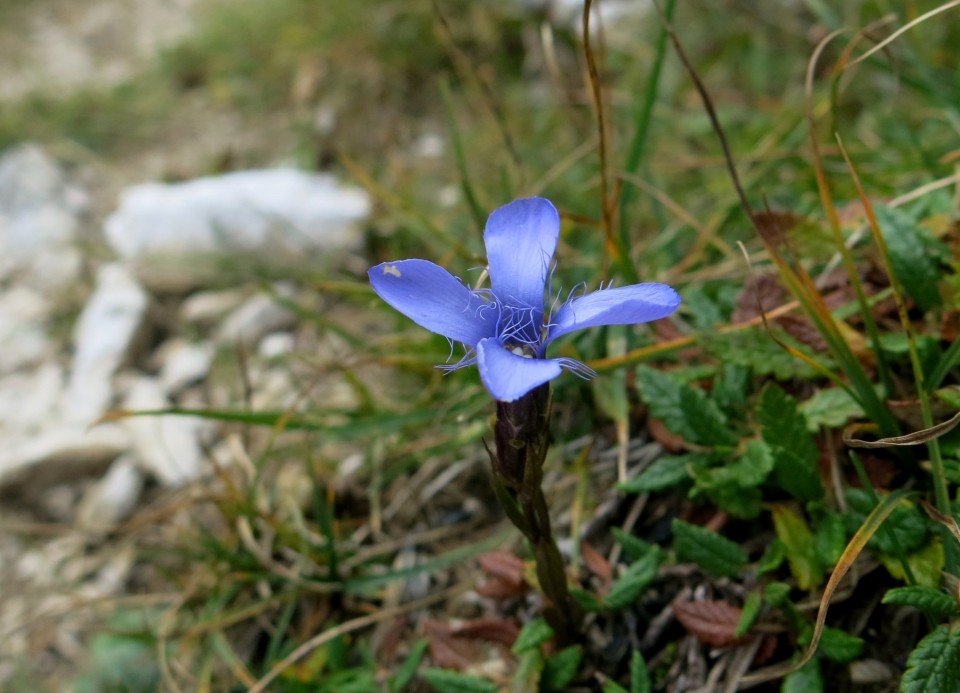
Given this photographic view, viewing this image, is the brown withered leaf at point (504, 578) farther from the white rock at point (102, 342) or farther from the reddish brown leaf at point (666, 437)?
the white rock at point (102, 342)

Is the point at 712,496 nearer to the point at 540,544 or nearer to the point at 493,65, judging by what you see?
the point at 540,544

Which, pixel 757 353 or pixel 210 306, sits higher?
pixel 210 306

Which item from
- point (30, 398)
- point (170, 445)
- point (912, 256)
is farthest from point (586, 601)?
point (30, 398)

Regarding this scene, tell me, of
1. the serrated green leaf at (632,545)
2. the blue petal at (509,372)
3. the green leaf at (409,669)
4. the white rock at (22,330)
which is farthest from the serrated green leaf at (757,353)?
the white rock at (22,330)

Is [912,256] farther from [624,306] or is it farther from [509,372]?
[509,372]

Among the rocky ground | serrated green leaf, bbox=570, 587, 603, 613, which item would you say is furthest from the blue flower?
the rocky ground

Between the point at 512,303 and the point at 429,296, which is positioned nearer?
the point at 429,296

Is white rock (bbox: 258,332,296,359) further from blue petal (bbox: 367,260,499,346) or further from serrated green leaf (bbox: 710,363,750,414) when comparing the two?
blue petal (bbox: 367,260,499,346)
